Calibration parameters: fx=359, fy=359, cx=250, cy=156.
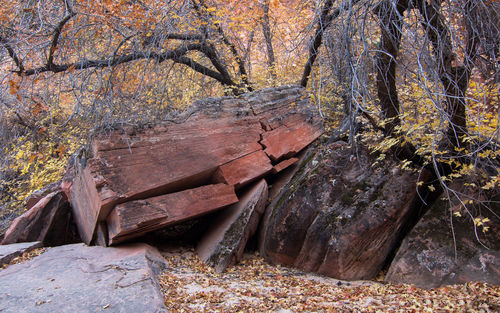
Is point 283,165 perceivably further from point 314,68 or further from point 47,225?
point 47,225

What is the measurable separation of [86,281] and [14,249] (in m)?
2.27

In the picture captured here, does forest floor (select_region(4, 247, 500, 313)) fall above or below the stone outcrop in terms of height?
below

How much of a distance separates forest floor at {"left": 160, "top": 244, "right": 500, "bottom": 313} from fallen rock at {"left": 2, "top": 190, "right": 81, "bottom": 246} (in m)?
2.87

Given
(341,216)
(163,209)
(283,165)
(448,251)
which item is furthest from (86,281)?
(448,251)

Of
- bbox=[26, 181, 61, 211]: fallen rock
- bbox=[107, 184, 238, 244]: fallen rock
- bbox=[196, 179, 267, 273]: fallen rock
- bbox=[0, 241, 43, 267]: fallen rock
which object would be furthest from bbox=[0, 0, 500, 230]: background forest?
bbox=[196, 179, 267, 273]: fallen rock

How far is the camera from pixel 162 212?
552 centimetres

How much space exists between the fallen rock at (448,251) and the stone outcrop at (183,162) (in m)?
2.68

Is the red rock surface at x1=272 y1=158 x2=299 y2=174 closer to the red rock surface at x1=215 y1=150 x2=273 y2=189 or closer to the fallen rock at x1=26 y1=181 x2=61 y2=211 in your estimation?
the red rock surface at x1=215 y1=150 x2=273 y2=189

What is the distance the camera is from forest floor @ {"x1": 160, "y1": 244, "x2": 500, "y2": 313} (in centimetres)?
374

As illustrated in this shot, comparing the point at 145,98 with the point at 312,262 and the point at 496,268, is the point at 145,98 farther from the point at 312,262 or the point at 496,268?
the point at 496,268

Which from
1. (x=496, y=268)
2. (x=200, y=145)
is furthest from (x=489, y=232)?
(x=200, y=145)

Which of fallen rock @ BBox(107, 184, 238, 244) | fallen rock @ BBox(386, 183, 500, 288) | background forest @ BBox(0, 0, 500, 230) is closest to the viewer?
background forest @ BBox(0, 0, 500, 230)

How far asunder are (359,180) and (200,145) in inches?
104

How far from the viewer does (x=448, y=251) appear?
15.1 feet
